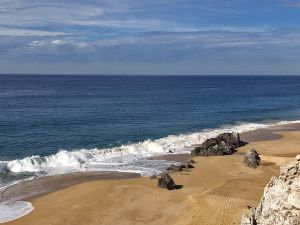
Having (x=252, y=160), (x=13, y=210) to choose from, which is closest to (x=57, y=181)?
(x=13, y=210)

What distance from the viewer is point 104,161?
1813 inches

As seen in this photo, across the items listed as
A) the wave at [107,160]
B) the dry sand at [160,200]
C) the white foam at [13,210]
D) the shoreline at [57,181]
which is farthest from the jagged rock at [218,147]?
the white foam at [13,210]

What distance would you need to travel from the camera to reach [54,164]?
44.9 meters

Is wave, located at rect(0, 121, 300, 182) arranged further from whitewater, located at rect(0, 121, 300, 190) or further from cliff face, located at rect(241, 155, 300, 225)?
cliff face, located at rect(241, 155, 300, 225)

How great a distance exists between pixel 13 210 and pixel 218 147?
76.0 ft

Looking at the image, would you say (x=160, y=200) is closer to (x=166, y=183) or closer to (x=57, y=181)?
(x=166, y=183)

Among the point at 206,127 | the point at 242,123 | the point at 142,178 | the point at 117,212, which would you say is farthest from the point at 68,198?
the point at 242,123

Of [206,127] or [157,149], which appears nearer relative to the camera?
[157,149]

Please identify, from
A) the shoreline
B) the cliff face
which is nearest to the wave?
the shoreline

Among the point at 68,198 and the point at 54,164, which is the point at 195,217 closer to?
the point at 68,198

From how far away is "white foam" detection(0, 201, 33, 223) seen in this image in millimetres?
29020

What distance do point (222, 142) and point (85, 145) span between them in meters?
16.3

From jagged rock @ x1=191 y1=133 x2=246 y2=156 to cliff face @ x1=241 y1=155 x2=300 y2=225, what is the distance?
28.6 meters

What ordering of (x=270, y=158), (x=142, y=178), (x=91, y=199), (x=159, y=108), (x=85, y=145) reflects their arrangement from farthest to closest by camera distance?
(x=159, y=108) → (x=85, y=145) → (x=270, y=158) → (x=142, y=178) → (x=91, y=199)
